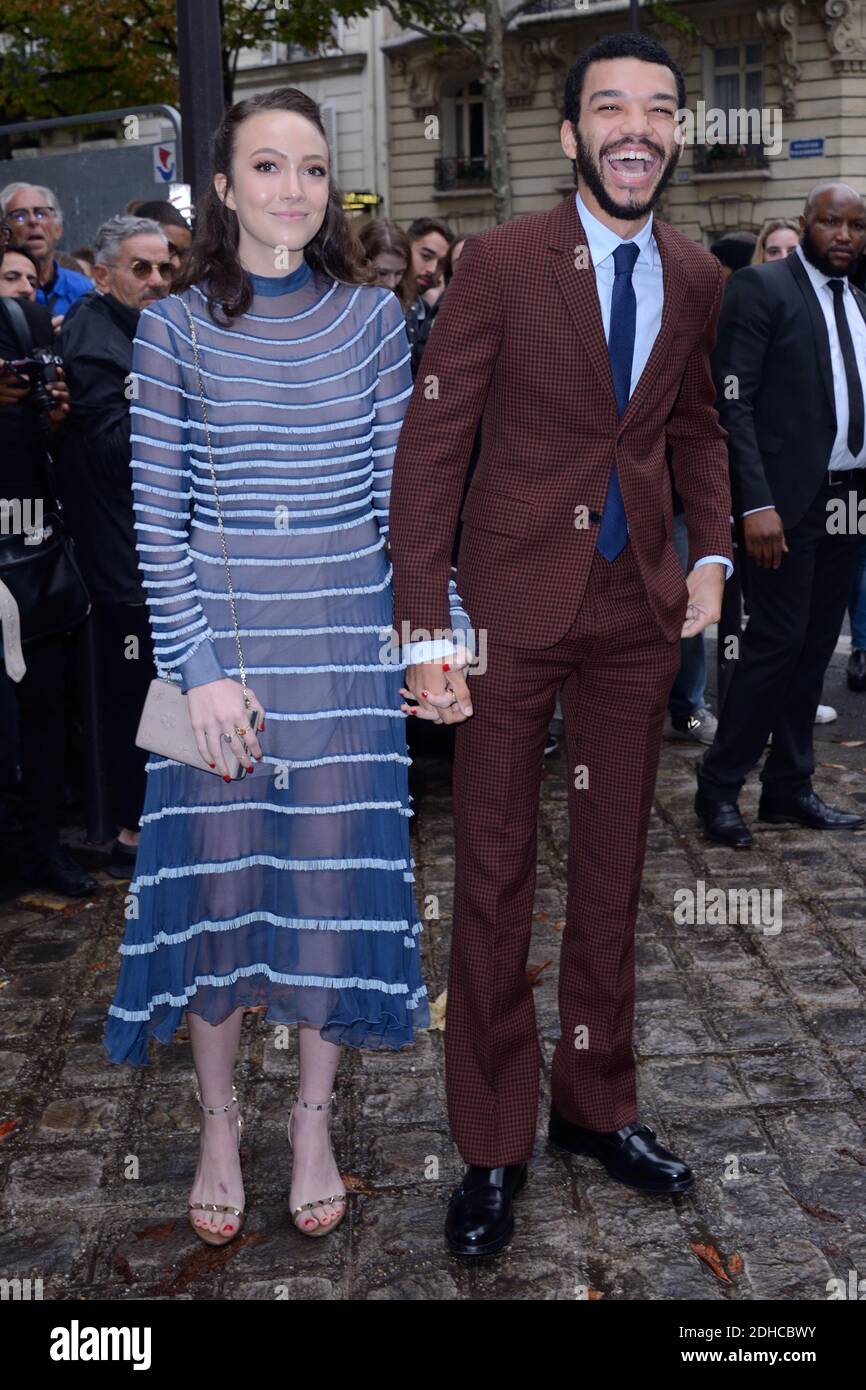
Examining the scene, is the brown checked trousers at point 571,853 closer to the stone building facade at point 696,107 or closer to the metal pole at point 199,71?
the metal pole at point 199,71

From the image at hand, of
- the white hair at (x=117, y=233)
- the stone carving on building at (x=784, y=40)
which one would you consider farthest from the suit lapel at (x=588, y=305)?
the stone carving on building at (x=784, y=40)

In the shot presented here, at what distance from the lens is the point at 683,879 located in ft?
19.1

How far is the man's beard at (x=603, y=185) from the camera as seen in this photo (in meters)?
3.12

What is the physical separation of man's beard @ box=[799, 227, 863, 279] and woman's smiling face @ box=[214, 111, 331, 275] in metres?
3.24

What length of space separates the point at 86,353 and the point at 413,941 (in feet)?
9.59

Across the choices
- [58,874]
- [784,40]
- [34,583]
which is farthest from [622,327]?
[784,40]

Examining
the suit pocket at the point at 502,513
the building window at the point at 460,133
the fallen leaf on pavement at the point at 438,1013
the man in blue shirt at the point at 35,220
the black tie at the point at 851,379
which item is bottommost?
the fallen leaf on pavement at the point at 438,1013

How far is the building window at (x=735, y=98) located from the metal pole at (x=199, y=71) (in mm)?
25632

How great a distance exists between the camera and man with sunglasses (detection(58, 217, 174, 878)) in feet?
18.4

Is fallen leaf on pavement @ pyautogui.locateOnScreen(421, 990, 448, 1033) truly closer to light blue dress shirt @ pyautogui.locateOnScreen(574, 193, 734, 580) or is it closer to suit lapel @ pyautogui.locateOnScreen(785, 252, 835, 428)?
light blue dress shirt @ pyautogui.locateOnScreen(574, 193, 734, 580)

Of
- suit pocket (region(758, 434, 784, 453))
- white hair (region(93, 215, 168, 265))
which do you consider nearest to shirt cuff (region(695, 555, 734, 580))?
suit pocket (region(758, 434, 784, 453))

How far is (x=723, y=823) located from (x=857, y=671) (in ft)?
9.78

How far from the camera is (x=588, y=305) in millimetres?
3172

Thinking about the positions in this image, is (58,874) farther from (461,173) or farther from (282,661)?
(461,173)
